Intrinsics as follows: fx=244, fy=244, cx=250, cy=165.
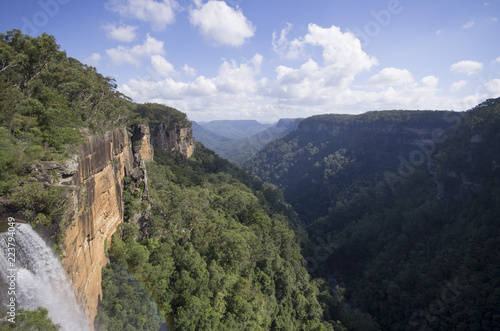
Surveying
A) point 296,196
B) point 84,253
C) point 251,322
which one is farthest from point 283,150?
point 84,253

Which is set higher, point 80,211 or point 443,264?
point 80,211

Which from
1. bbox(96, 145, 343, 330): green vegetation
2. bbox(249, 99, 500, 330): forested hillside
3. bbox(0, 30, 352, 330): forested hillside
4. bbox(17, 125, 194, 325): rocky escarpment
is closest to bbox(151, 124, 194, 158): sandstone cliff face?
bbox(96, 145, 343, 330): green vegetation

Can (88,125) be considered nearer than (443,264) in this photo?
Yes

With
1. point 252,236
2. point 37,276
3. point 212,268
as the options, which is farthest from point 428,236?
point 37,276

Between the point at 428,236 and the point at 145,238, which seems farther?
the point at 428,236

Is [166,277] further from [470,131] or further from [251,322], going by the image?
[470,131]

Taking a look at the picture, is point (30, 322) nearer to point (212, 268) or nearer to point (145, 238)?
point (145, 238)

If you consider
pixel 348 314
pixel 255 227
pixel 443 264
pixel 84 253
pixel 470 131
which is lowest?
pixel 348 314
